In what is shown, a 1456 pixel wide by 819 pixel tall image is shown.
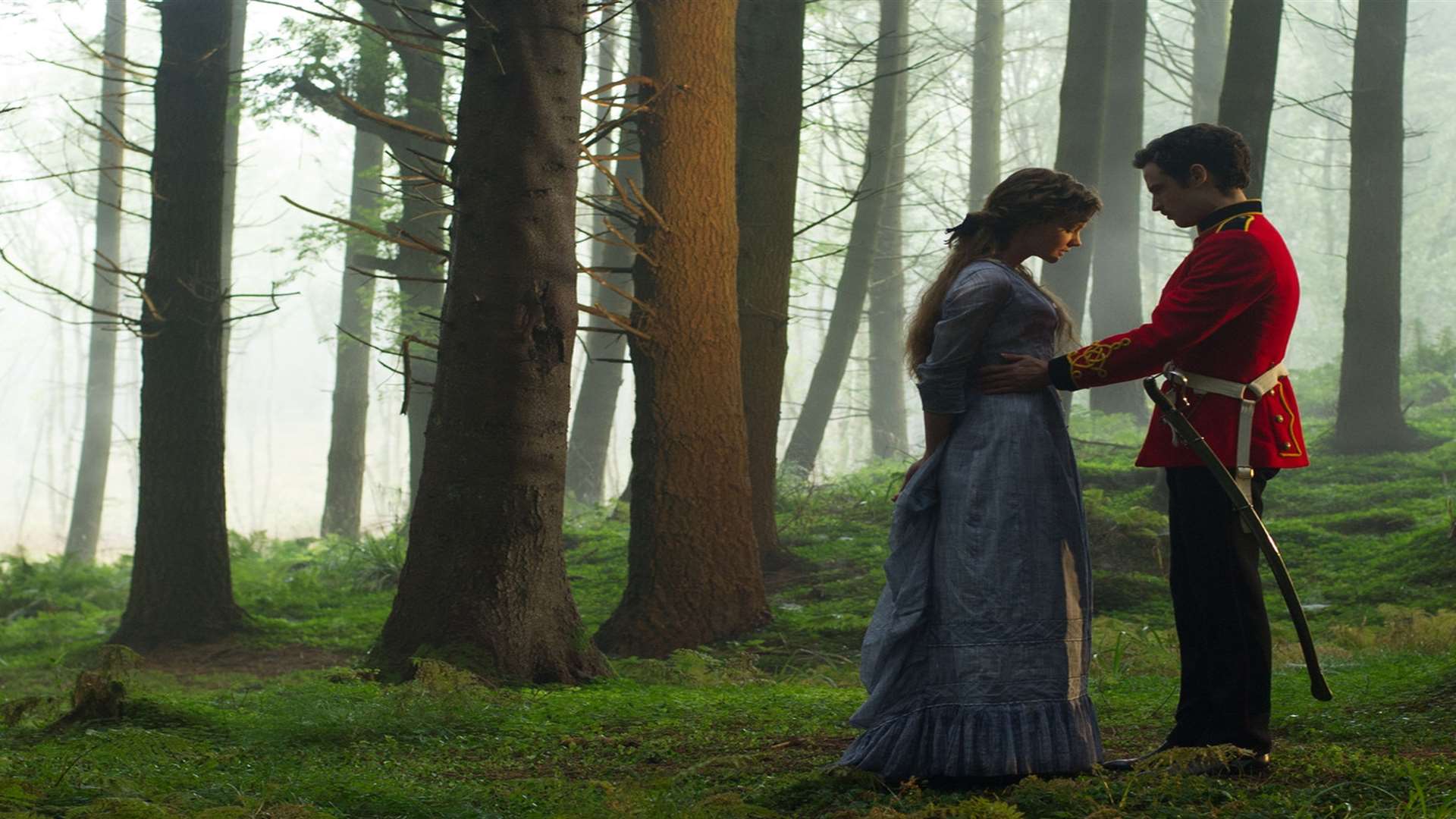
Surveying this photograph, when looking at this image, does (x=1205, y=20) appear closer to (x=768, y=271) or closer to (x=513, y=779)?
(x=768, y=271)

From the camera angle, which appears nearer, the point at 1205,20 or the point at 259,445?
the point at 1205,20

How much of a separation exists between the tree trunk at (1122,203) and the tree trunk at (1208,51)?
5.78m

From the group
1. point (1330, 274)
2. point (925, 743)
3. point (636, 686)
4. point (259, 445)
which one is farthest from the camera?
point (259, 445)

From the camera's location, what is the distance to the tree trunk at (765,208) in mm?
10383

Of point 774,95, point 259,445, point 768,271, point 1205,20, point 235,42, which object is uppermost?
point 1205,20

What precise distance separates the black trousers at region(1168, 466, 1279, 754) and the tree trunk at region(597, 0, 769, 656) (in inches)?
185

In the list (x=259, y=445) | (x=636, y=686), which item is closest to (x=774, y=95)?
(x=636, y=686)

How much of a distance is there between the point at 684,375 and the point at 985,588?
4746 mm

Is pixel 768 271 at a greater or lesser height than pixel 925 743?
greater

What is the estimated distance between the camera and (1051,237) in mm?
4434

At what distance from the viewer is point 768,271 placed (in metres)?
10.5

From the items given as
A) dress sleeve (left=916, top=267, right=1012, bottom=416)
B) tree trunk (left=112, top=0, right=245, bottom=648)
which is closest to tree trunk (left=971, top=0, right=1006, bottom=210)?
tree trunk (left=112, top=0, right=245, bottom=648)

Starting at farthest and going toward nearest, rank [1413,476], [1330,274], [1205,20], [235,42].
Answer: [1330,274]
[1205,20]
[235,42]
[1413,476]

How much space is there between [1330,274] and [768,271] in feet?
159
